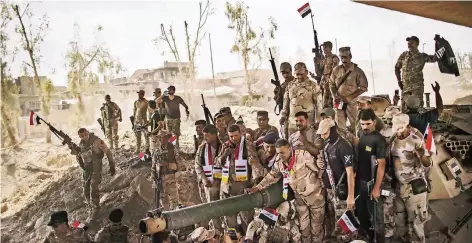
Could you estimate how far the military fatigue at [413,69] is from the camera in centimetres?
793

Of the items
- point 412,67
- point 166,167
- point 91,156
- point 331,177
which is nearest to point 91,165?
point 91,156

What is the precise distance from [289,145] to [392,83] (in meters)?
27.8

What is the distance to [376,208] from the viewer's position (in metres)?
5.19

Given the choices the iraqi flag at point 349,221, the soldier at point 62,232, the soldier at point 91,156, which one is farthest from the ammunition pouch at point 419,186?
the soldier at point 91,156

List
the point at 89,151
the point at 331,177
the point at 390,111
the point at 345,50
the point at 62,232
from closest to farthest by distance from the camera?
the point at 331,177 → the point at 390,111 → the point at 62,232 → the point at 345,50 → the point at 89,151

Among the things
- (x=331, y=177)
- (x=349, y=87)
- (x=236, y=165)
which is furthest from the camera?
(x=349, y=87)

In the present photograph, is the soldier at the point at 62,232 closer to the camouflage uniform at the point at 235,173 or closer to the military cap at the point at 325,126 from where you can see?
the camouflage uniform at the point at 235,173

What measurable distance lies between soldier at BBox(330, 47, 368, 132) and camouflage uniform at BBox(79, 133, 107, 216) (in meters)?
5.38

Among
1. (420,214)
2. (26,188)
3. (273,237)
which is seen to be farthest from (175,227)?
(26,188)

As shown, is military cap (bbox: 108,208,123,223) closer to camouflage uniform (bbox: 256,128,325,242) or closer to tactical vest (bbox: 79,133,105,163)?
camouflage uniform (bbox: 256,128,325,242)

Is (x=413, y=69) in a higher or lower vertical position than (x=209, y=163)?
higher

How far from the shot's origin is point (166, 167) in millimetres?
9180

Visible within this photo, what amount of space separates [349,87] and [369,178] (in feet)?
7.99

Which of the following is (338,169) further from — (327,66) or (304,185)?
(327,66)
